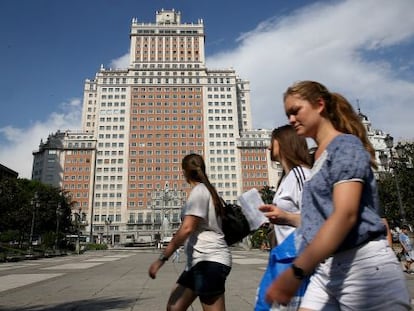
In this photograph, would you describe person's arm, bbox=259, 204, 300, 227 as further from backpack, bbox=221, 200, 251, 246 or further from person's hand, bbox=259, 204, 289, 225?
backpack, bbox=221, 200, 251, 246

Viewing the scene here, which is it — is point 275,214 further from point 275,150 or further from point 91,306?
point 91,306

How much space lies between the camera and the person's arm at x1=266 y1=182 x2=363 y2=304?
145 cm

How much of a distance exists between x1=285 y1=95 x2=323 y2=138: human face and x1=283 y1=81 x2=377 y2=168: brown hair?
0.03 m

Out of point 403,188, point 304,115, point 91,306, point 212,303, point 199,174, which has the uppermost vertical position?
point 403,188

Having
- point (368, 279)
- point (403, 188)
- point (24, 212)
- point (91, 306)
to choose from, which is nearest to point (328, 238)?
point (368, 279)

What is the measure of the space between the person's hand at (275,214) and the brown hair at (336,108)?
617mm

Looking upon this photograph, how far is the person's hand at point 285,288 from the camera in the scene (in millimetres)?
1479

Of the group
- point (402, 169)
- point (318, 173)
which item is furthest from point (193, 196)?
point (402, 169)

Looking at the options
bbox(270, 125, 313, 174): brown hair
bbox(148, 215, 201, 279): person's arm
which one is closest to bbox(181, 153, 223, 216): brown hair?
bbox(148, 215, 201, 279): person's arm

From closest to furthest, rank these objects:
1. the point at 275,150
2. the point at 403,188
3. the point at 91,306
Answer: the point at 275,150 → the point at 91,306 → the point at 403,188

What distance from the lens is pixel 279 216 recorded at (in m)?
2.12

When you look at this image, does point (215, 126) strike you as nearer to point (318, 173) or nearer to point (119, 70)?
point (119, 70)

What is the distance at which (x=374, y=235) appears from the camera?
1.57m

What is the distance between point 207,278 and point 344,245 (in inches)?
56.8
